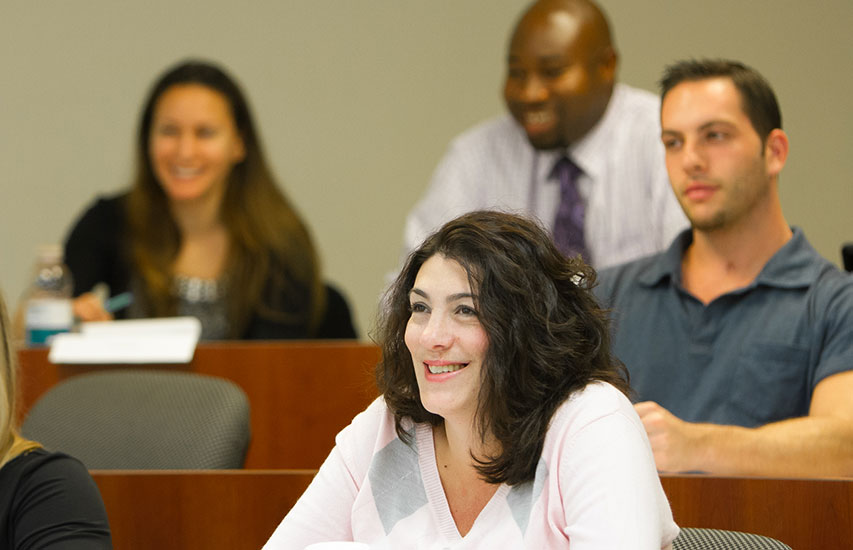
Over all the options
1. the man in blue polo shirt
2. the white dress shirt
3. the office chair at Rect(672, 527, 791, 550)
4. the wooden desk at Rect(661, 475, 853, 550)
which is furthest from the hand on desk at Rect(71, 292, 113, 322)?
the office chair at Rect(672, 527, 791, 550)

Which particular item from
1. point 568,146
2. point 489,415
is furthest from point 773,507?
point 568,146

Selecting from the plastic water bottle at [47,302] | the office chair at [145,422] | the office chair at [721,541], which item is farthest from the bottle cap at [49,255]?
the office chair at [721,541]

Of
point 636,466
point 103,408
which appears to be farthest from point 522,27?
point 636,466

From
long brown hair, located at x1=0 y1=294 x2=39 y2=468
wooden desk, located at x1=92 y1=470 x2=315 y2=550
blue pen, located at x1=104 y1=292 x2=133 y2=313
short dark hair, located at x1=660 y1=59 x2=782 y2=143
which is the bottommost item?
blue pen, located at x1=104 y1=292 x2=133 y2=313

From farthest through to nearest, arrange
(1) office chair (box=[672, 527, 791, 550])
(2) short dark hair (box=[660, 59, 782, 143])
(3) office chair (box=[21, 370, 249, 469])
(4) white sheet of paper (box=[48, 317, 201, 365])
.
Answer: (4) white sheet of paper (box=[48, 317, 201, 365])
(2) short dark hair (box=[660, 59, 782, 143])
(3) office chair (box=[21, 370, 249, 469])
(1) office chair (box=[672, 527, 791, 550])

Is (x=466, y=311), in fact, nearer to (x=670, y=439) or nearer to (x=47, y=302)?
(x=670, y=439)

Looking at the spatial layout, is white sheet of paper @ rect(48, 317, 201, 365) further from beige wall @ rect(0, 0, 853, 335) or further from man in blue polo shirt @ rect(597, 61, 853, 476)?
beige wall @ rect(0, 0, 853, 335)

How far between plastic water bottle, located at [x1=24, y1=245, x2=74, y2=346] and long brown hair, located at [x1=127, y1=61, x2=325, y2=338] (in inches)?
8.5

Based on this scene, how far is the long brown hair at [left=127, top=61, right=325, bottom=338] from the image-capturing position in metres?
3.04

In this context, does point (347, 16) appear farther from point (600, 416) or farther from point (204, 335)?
point (600, 416)

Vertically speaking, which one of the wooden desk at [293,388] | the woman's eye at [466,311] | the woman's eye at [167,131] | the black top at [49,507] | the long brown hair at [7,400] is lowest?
the wooden desk at [293,388]

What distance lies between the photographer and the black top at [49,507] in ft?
4.71

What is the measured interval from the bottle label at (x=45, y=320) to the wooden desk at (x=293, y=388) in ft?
1.33

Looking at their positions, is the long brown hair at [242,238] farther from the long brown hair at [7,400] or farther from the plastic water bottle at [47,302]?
the long brown hair at [7,400]
